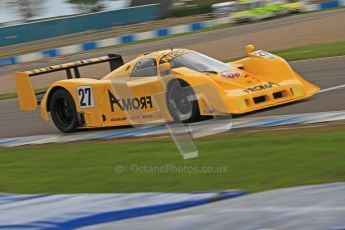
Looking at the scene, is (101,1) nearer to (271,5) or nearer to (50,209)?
(271,5)

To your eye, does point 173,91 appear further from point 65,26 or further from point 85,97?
point 65,26

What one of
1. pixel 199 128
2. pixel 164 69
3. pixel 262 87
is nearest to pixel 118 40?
pixel 164 69

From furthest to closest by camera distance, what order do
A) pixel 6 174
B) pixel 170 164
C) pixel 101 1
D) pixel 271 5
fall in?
1. pixel 101 1
2. pixel 271 5
3. pixel 6 174
4. pixel 170 164

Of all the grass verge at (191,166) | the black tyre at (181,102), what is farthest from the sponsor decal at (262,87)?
the grass verge at (191,166)

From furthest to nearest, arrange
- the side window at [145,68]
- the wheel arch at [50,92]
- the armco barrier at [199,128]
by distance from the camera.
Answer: the wheel arch at [50,92] → the side window at [145,68] → the armco barrier at [199,128]

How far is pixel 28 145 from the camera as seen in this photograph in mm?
9656

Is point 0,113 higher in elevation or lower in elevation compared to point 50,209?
lower

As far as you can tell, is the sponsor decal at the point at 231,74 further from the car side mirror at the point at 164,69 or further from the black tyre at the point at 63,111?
the black tyre at the point at 63,111

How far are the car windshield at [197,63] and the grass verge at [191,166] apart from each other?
140 centimetres

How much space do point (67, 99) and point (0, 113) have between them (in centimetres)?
453

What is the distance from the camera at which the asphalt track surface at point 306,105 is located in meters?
9.19

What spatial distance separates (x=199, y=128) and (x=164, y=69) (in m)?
1.07

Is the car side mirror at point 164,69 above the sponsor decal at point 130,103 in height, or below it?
above

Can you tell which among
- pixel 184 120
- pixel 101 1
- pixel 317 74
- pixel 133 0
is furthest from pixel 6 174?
pixel 101 1
